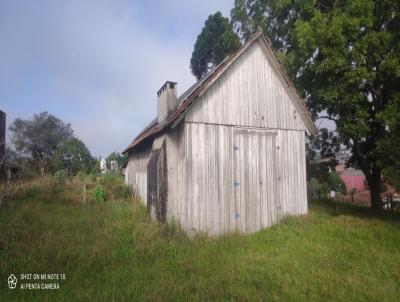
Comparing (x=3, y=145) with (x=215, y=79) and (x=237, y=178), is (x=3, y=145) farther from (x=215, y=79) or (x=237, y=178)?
(x=237, y=178)

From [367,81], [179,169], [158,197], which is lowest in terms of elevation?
[158,197]

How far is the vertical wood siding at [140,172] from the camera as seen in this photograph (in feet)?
42.0

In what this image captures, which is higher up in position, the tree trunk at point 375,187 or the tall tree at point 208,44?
the tall tree at point 208,44

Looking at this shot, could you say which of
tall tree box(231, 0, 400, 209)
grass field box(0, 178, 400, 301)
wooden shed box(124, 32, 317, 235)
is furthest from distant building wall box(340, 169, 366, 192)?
wooden shed box(124, 32, 317, 235)

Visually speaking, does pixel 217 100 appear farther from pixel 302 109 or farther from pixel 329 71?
pixel 329 71

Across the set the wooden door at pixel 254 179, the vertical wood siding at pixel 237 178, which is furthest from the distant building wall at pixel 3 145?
the wooden door at pixel 254 179

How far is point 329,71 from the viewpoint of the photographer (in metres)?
11.2

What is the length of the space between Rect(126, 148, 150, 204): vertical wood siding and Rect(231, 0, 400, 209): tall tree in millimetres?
8108

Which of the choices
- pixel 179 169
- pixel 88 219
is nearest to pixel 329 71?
pixel 179 169

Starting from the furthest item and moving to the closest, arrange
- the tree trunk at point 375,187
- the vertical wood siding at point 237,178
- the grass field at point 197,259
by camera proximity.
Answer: the tree trunk at point 375,187, the vertical wood siding at point 237,178, the grass field at point 197,259

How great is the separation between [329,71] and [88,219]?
10.6 meters

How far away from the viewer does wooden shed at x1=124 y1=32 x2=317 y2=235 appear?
8.64 meters

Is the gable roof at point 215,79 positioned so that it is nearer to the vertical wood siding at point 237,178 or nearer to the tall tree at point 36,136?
the vertical wood siding at point 237,178

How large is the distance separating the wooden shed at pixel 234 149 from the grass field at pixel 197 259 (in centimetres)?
72
